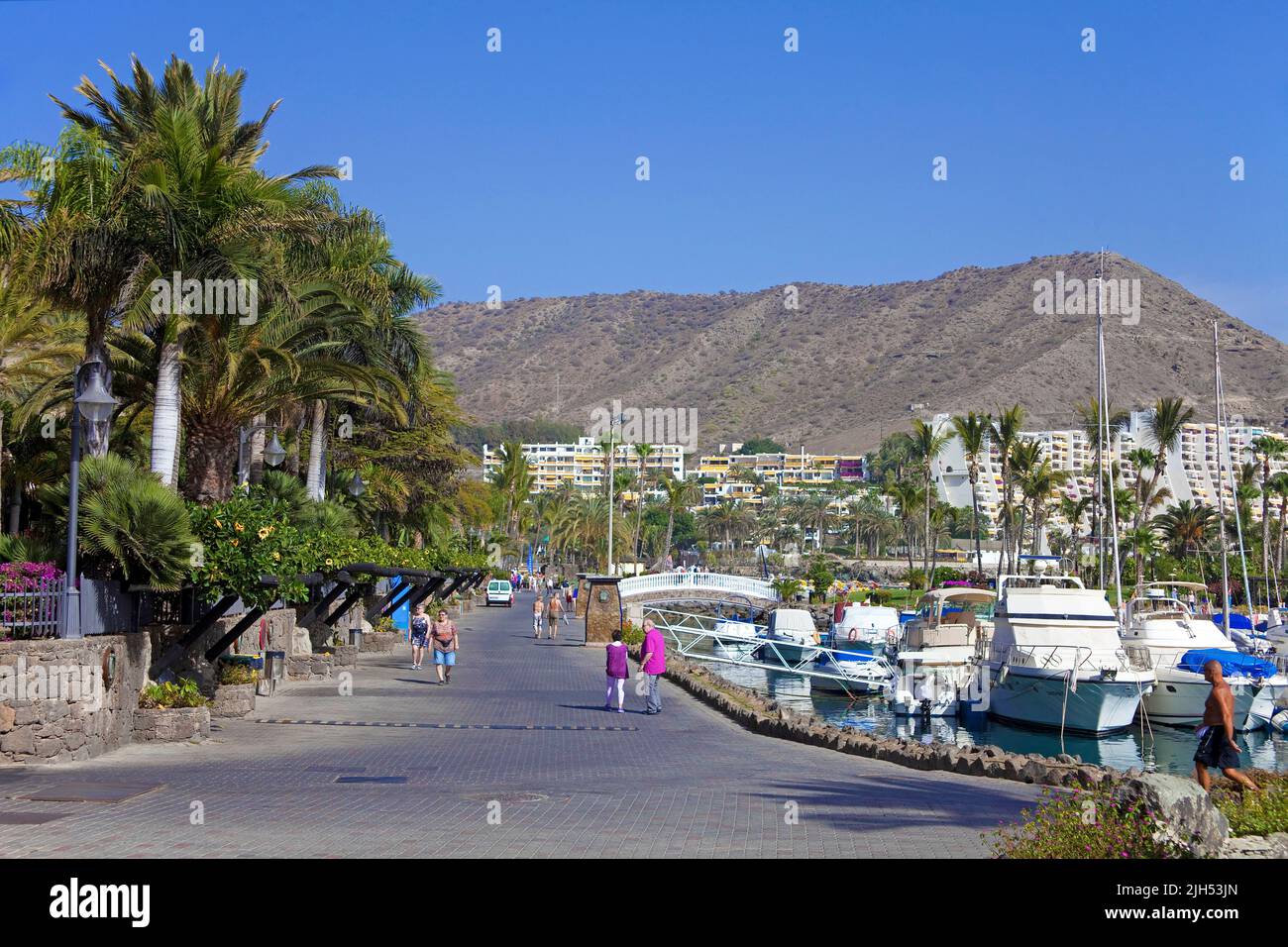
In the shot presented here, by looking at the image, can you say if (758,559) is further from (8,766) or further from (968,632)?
(8,766)

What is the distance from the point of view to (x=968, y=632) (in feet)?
142

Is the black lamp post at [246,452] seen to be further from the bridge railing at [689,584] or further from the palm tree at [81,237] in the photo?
the bridge railing at [689,584]

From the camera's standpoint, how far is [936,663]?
3975 cm

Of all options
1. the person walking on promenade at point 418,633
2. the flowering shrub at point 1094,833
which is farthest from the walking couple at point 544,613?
the flowering shrub at point 1094,833

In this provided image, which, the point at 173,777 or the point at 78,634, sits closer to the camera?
the point at 173,777

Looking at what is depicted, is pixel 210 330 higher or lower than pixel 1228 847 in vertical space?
higher

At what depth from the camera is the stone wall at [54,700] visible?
14219 mm

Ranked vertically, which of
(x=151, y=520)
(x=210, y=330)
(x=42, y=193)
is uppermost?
(x=42, y=193)

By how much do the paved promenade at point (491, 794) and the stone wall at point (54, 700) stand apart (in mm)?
378

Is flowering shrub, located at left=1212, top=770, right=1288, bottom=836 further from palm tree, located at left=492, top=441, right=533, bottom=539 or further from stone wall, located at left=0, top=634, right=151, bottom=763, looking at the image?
palm tree, located at left=492, top=441, right=533, bottom=539
